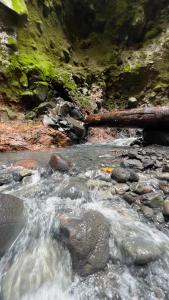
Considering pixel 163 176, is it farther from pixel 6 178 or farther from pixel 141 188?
pixel 6 178

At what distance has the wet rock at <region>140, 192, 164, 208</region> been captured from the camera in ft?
9.57

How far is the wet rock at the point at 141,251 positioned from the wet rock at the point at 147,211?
48cm

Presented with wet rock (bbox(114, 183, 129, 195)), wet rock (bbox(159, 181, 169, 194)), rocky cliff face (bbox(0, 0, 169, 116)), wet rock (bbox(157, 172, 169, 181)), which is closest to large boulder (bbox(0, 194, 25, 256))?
wet rock (bbox(114, 183, 129, 195))

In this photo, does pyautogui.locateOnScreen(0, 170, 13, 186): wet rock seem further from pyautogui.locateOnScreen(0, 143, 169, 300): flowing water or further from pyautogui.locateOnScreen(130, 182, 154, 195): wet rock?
pyautogui.locateOnScreen(130, 182, 154, 195): wet rock

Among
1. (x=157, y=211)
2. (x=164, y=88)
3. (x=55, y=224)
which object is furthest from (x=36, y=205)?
(x=164, y=88)

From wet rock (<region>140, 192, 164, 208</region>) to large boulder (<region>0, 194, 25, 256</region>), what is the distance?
62.7 inches

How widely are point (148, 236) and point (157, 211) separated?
0.49m

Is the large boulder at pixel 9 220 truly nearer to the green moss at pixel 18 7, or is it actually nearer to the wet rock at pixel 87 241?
the wet rock at pixel 87 241

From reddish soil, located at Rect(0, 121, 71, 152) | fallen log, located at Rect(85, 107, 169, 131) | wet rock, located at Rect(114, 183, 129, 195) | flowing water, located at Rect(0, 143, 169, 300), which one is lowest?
flowing water, located at Rect(0, 143, 169, 300)

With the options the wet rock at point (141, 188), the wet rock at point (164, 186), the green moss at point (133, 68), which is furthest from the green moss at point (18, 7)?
the wet rock at point (164, 186)

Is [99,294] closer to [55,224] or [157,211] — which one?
[55,224]

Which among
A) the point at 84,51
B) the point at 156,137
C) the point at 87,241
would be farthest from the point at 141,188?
the point at 84,51

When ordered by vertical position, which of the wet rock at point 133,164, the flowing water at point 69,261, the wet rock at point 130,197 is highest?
the wet rock at point 133,164

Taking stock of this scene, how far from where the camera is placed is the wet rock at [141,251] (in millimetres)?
2119
